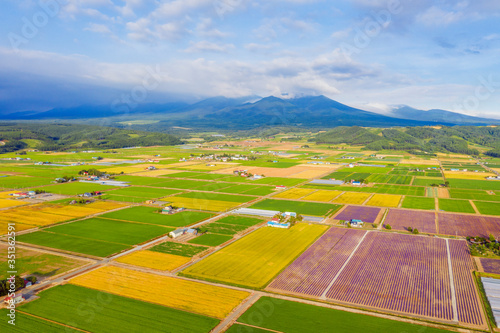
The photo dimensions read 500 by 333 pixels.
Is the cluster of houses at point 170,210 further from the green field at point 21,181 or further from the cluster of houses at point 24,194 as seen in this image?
the green field at point 21,181

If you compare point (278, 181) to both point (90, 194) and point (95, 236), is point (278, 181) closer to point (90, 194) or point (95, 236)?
point (90, 194)

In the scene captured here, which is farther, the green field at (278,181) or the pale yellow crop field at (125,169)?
the pale yellow crop field at (125,169)

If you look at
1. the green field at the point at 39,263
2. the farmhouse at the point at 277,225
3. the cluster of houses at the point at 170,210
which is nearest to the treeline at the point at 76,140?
the cluster of houses at the point at 170,210

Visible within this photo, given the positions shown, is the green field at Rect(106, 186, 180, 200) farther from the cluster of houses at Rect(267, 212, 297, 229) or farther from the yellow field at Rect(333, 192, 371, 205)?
the yellow field at Rect(333, 192, 371, 205)

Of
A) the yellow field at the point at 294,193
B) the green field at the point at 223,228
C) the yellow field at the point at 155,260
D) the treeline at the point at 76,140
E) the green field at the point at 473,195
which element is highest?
the treeline at the point at 76,140

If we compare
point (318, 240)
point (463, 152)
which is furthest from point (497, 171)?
point (318, 240)

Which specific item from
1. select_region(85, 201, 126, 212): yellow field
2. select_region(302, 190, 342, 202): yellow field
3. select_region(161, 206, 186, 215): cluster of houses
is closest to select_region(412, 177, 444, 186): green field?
select_region(302, 190, 342, 202): yellow field
